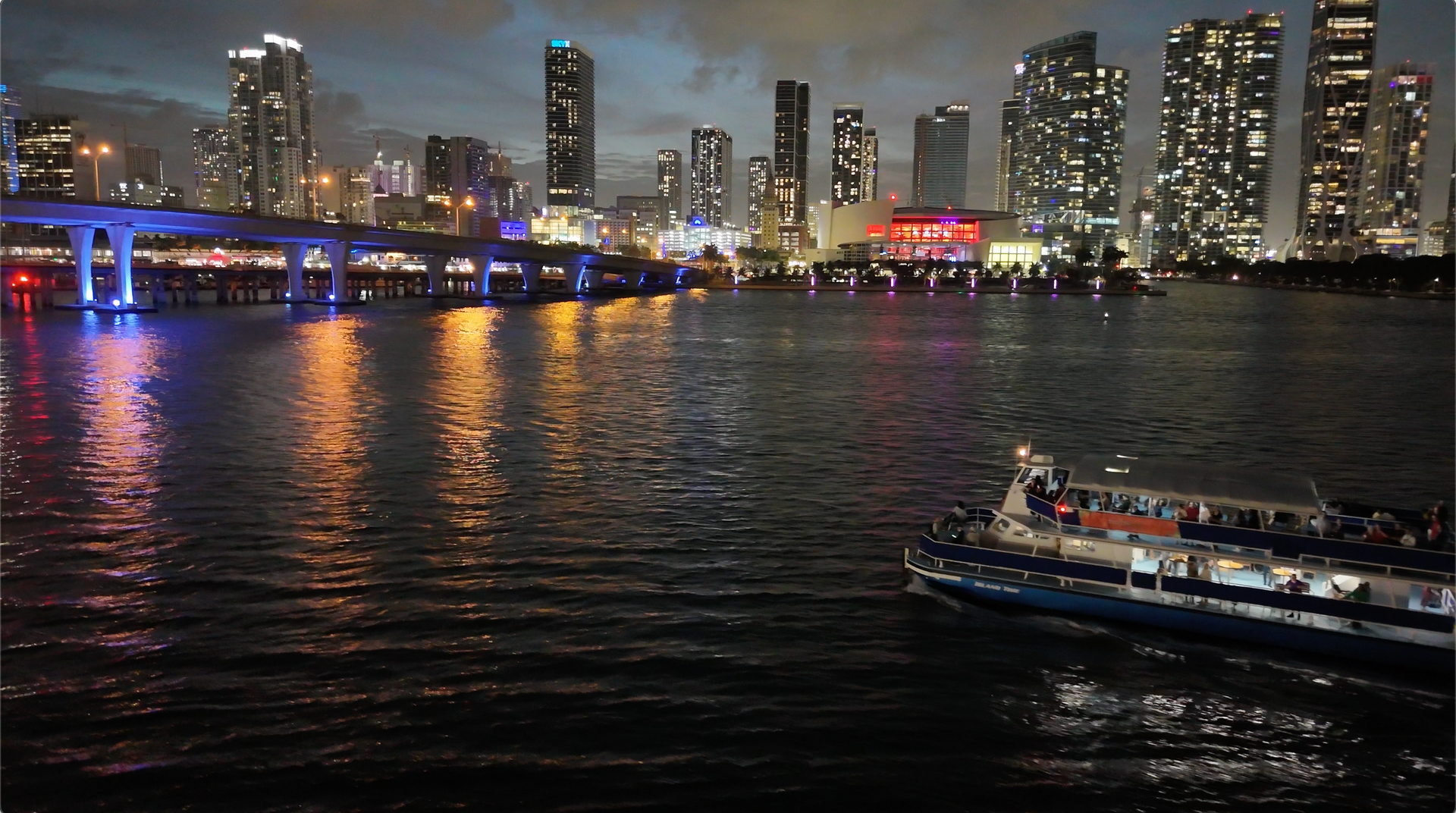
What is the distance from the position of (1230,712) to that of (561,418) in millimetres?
30885

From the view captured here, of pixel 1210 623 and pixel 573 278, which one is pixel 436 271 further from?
pixel 1210 623

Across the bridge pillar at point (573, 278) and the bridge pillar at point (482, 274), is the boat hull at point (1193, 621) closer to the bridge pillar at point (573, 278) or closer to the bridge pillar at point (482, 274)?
the bridge pillar at point (482, 274)

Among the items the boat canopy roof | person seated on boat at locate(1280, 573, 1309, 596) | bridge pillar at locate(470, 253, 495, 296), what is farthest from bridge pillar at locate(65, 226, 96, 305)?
person seated on boat at locate(1280, 573, 1309, 596)

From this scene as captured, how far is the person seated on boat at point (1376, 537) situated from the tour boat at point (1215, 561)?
0.05m

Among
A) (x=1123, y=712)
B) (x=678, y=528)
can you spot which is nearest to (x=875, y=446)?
(x=678, y=528)

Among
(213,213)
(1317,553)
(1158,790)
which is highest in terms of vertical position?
(213,213)

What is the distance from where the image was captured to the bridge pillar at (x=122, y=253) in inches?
3809

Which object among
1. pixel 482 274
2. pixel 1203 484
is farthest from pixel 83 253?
pixel 1203 484

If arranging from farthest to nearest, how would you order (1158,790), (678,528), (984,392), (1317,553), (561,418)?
(984,392) < (561,418) < (678,528) < (1317,553) < (1158,790)

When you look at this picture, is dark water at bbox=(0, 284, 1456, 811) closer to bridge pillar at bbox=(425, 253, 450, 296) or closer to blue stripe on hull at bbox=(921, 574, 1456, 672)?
blue stripe on hull at bbox=(921, 574, 1456, 672)

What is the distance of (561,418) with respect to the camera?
41.7m

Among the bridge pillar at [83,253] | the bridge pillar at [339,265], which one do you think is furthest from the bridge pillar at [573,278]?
the bridge pillar at [83,253]

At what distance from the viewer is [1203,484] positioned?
20.6m

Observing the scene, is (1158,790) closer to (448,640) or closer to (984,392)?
(448,640)
